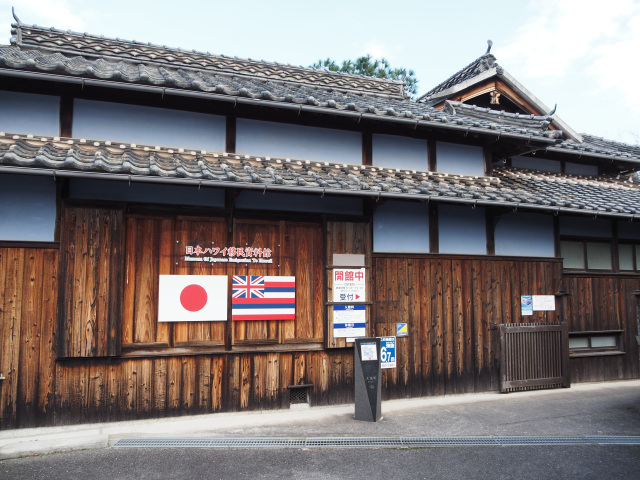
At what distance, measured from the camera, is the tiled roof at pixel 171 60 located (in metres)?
8.81

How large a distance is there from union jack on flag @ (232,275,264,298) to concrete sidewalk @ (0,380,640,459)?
1.83 meters

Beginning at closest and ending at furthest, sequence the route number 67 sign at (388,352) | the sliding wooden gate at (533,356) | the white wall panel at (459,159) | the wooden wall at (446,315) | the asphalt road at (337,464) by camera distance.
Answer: the asphalt road at (337,464) < the route number 67 sign at (388,352) < the wooden wall at (446,315) < the sliding wooden gate at (533,356) < the white wall panel at (459,159)

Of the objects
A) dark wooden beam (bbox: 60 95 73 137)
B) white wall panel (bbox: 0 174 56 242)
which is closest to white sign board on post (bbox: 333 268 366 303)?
white wall panel (bbox: 0 174 56 242)

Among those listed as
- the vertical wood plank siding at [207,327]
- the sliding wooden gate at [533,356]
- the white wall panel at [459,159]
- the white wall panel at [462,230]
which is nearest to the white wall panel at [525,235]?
the vertical wood plank siding at [207,327]

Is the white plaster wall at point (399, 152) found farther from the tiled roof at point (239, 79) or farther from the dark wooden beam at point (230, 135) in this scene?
the dark wooden beam at point (230, 135)

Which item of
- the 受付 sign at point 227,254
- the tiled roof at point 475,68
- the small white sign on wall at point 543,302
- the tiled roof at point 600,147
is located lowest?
the small white sign on wall at point 543,302

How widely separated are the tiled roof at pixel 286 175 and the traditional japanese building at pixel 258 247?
0.14 feet

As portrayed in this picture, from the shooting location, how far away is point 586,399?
839 centimetres

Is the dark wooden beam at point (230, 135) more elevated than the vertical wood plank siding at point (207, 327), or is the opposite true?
the dark wooden beam at point (230, 135)

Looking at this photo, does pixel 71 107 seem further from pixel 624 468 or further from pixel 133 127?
pixel 624 468

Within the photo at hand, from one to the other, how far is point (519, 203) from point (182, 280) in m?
5.86

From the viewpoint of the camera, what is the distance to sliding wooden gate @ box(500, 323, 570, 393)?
8836 mm

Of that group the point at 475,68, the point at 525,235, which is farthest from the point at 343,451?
the point at 475,68

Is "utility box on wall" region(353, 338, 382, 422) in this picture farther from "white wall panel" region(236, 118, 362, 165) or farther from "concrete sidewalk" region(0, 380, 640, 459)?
"white wall panel" region(236, 118, 362, 165)
